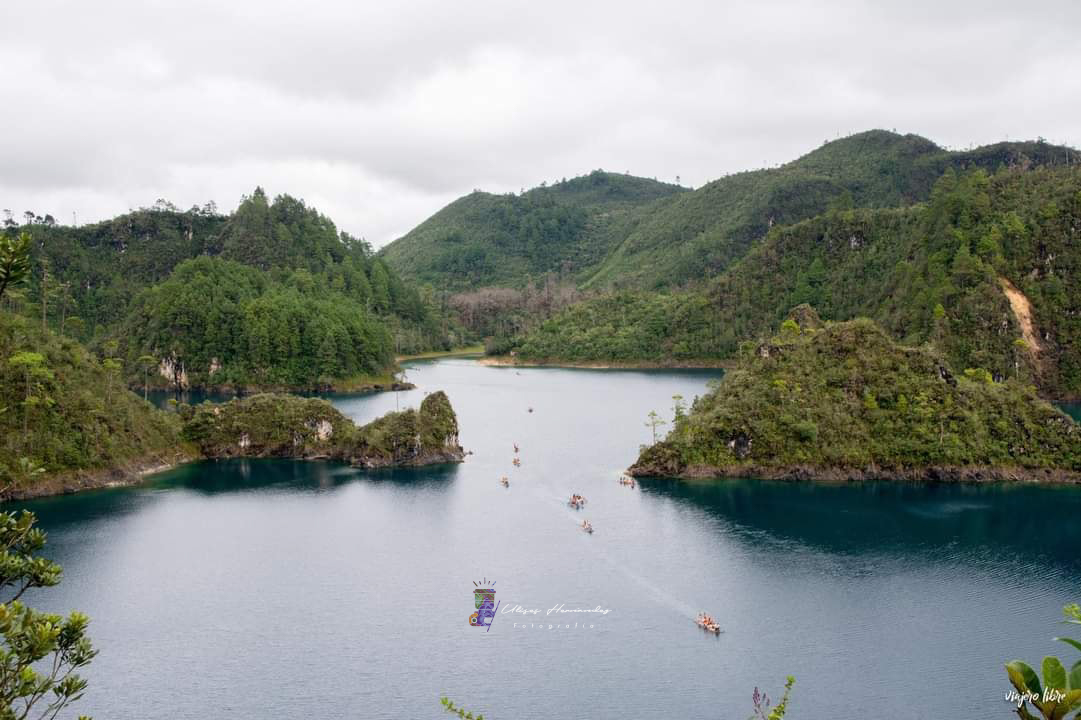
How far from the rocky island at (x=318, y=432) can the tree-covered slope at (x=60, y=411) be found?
769 cm

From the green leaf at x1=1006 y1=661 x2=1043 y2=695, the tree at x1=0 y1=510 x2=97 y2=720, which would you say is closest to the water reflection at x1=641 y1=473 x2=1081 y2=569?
the green leaf at x1=1006 y1=661 x2=1043 y2=695

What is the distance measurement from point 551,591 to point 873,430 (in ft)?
142

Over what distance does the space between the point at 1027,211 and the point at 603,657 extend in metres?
138

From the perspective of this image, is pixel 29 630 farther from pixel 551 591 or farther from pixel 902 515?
pixel 902 515

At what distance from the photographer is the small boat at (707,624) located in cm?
4850

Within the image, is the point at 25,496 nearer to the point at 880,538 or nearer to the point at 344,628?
the point at 344,628

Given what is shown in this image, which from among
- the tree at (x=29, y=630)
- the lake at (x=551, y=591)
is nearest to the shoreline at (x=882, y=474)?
the lake at (x=551, y=591)

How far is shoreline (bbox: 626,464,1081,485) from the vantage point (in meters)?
81.2

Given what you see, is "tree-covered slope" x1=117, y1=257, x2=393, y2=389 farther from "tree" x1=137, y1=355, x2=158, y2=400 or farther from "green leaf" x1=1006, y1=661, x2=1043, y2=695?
"green leaf" x1=1006, y1=661, x2=1043, y2=695

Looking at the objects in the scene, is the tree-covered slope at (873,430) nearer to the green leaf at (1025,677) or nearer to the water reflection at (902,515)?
the water reflection at (902,515)

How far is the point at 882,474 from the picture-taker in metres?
82.2

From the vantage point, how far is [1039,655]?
45.6 meters

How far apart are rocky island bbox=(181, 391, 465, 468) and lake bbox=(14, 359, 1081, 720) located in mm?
3351

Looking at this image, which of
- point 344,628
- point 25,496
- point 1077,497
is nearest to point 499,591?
point 344,628
